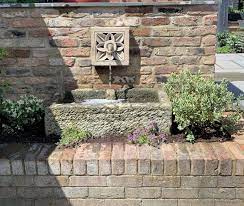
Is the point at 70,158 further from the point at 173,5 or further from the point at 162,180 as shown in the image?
the point at 173,5

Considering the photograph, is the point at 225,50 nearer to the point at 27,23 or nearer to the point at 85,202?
the point at 27,23

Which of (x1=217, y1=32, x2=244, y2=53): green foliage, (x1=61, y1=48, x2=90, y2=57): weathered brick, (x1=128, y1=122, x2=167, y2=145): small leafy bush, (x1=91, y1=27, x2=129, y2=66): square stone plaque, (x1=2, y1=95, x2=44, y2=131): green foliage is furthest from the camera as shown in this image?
(x1=217, y1=32, x2=244, y2=53): green foliage

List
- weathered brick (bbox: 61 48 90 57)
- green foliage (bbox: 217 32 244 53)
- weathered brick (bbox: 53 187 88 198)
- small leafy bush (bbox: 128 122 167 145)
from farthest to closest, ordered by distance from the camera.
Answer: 1. green foliage (bbox: 217 32 244 53)
2. weathered brick (bbox: 61 48 90 57)
3. small leafy bush (bbox: 128 122 167 145)
4. weathered brick (bbox: 53 187 88 198)

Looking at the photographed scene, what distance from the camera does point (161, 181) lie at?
121 inches

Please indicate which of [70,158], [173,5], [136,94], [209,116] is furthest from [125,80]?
[70,158]

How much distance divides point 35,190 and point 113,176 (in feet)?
2.11

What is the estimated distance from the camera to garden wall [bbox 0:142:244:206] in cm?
304

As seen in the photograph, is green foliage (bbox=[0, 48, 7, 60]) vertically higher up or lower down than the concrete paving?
higher up

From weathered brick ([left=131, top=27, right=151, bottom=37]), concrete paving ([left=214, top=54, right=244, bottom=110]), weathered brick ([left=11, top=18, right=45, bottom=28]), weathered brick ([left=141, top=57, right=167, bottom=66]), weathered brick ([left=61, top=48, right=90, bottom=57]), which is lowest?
concrete paving ([left=214, top=54, right=244, bottom=110])

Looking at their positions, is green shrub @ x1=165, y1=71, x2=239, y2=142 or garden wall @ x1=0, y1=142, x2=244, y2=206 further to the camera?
green shrub @ x1=165, y1=71, x2=239, y2=142

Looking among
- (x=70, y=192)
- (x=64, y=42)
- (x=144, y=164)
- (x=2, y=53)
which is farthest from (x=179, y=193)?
(x=2, y=53)

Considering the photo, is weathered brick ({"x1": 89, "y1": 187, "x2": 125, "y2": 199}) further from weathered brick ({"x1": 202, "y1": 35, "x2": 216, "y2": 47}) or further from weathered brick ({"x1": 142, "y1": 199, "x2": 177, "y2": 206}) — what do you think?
weathered brick ({"x1": 202, "y1": 35, "x2": 216, "y2": 47})

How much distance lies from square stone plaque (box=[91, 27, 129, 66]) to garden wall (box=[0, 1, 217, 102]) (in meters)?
0.09

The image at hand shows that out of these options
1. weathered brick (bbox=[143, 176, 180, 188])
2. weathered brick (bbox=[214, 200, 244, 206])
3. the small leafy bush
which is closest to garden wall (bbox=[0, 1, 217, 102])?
the small leafy bush
